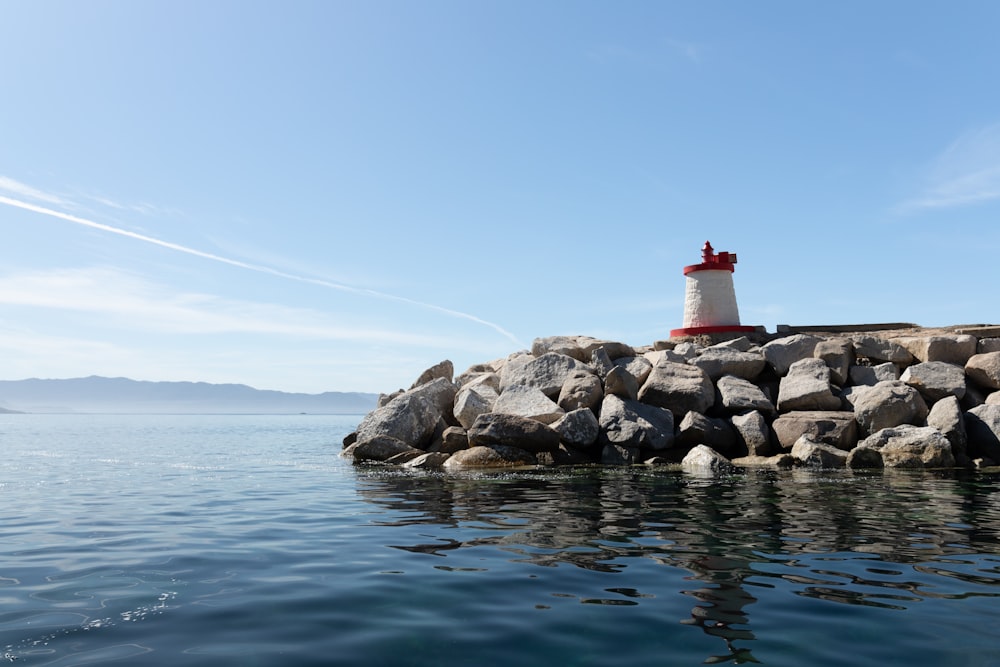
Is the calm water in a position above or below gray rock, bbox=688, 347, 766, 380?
below

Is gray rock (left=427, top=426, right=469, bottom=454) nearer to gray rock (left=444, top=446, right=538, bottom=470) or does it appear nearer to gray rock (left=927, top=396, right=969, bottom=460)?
gray rock (left=444, top=446, right=538, bottom=470)

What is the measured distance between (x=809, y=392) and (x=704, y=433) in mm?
3004

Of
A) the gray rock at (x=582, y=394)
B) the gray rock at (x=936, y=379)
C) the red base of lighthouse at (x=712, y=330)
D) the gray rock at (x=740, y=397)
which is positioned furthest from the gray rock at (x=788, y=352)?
the gray rock at (x=582, y=394)

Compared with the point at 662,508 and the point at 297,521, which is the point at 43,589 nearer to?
the point at 297,521

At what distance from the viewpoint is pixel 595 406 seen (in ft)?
61.3

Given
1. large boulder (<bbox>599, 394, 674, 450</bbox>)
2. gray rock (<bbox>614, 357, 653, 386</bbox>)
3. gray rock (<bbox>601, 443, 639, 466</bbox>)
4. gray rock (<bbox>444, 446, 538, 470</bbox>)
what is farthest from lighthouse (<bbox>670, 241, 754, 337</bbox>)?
gray rock (<bbox>444, 446, 538, 470</bbox>)

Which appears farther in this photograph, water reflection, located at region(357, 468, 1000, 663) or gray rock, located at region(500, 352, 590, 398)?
gray rock, located at region(500, 352, 590, 398)

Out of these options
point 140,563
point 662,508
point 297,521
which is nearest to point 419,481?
point 297,521

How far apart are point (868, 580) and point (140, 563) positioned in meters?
6.68

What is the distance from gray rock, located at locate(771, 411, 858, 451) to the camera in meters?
17.0

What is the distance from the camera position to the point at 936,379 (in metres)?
18.1

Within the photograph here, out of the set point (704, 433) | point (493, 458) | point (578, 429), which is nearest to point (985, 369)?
point (704, 433)

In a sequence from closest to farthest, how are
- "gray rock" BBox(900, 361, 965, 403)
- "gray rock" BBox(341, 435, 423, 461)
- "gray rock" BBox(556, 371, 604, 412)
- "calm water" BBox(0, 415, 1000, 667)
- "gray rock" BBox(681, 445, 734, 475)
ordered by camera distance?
"calm water" BBox(0, 415, 1000, 667) < "gray rock" BBox(681, 445, 734, 475) < "gray rock" BBox(900, 361, 965, 403) < "gray rock" BBox(556, 371, 604, 412) < "gray rock" BBox(341, 435, 423, 461)

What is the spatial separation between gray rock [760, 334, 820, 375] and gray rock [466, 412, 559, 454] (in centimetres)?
722
